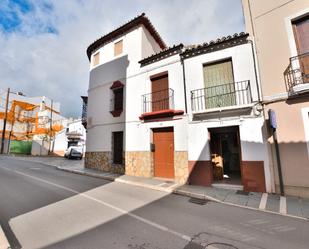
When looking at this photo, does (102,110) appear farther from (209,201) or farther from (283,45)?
(283,45)

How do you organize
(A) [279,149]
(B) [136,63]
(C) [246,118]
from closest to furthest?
(A) [279,149] → (C) [246,118] → (B) [136,63]

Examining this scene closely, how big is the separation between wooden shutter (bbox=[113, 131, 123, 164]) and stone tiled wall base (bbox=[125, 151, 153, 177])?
3.03 ft

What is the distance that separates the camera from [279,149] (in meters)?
6.40

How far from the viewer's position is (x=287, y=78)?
6508 mm

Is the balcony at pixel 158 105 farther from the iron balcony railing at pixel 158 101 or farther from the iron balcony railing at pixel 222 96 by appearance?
the iron balcony railing at pixel 222 96

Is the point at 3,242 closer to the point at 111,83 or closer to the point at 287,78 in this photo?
the point at 287,78

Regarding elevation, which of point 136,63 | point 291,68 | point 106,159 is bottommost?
point 106,159

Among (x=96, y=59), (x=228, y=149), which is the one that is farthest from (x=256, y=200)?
(x=96, y=59)

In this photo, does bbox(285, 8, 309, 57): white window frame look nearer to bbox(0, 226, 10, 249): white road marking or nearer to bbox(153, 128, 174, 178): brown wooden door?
bbox(153, 128, 174, 178): brown wooden door

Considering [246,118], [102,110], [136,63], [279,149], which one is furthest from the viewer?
[102,110]

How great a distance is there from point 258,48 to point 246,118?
297 cm

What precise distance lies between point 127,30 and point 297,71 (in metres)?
9.84

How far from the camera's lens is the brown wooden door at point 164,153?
29.9 feet

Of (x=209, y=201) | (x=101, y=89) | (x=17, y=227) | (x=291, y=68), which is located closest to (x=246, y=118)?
(x=291, y=68)
